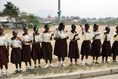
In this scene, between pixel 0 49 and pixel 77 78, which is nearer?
pixel 0 49

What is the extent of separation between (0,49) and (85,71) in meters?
3.01

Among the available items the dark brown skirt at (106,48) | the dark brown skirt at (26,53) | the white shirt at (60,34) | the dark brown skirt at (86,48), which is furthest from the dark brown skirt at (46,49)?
the dark brown skirt at (106,48)

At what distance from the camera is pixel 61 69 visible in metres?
4.54

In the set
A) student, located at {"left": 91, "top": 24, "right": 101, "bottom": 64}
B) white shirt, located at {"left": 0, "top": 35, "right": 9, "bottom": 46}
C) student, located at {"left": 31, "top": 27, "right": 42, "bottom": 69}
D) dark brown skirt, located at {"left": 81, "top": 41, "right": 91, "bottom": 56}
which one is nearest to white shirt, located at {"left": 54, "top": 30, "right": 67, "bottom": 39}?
student, located at {"left": 31, "top": 27, "right": 42, "bottom": 69}

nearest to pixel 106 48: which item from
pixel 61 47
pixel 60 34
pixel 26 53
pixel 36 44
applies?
pixel 61 47

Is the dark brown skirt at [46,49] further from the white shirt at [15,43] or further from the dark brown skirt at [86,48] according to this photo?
the dark brown skirt at [86,48]

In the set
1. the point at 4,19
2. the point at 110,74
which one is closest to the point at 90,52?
the point at 110,74

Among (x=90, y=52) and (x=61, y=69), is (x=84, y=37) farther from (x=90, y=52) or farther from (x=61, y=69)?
(x=61, y=69)

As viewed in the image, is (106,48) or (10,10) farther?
(10,10)

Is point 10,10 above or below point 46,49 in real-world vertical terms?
above

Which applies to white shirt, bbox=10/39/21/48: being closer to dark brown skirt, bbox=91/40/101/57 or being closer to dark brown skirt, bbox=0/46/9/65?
dark brown skirt, bbox=0/46/9/65

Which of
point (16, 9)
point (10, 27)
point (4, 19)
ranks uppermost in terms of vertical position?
point (16, 9)

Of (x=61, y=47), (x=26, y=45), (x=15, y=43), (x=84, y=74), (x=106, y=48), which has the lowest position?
(x=84, y=74)

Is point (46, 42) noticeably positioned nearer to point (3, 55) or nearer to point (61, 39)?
point (61, 39)
